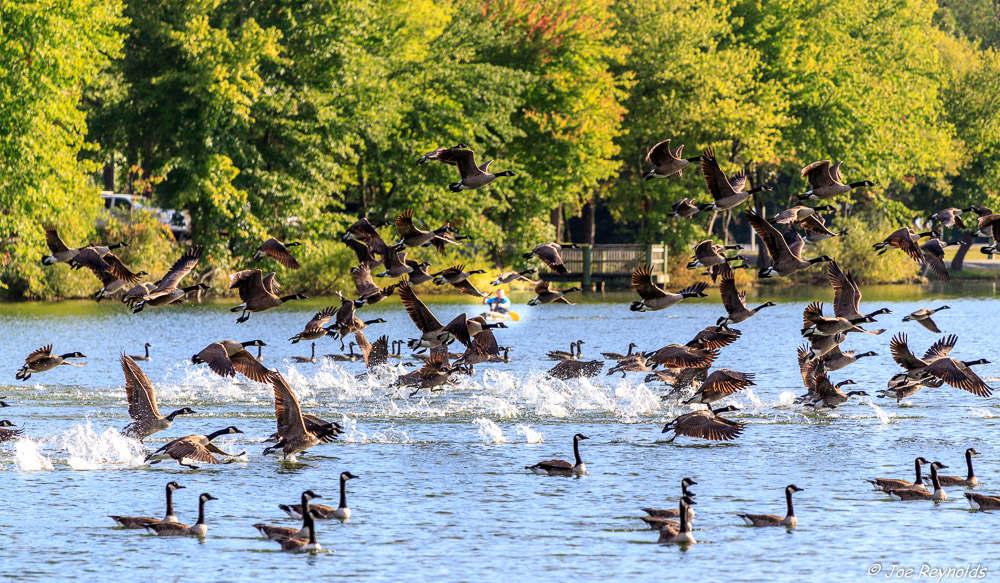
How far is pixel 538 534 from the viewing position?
1692cm

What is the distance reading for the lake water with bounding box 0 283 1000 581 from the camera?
15.6 meters

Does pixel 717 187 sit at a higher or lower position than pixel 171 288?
higher

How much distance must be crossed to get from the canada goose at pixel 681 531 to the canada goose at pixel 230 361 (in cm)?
642

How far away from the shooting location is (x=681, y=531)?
16.3m

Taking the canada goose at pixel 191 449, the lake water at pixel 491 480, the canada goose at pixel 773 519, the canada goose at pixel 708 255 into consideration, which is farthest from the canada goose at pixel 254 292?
the canada goose at pixel 773 519

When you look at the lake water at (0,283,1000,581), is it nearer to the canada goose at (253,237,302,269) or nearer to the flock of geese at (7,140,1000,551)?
the flock of geese at (7,140,1000,551)

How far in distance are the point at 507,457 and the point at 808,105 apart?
60963 mm

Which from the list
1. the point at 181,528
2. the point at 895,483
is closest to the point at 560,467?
the point at 895,483

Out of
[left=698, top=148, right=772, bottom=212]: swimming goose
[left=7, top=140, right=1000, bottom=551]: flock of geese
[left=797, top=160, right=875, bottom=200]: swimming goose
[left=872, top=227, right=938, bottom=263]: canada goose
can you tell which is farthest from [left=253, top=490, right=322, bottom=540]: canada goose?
[left=872, top=227, right=938, bottom=263]: canada goose

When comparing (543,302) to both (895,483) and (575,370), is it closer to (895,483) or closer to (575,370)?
(895,483)

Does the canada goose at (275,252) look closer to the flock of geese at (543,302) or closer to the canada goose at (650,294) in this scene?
the flock of geese at (543,302)

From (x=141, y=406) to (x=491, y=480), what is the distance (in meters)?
5.56

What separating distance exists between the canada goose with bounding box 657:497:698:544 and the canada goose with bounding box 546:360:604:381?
12464 mm

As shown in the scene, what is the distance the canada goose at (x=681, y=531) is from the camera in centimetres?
1628
